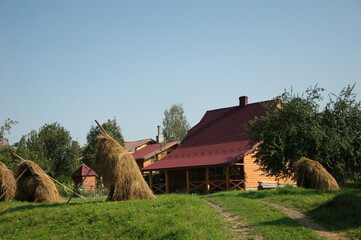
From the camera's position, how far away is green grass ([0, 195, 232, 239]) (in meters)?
10.6

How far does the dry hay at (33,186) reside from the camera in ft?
65.6

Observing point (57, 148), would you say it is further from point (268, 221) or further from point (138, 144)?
point (268, 221)

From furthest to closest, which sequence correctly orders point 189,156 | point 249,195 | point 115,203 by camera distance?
point 189,156, point 249,195, point 115,203

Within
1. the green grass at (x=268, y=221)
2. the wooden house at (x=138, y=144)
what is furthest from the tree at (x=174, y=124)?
the green grass at (x=268, y=221)

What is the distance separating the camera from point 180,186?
3372 cm

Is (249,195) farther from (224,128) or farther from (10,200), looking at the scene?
(224,128)

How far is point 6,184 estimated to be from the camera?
23.1 metres

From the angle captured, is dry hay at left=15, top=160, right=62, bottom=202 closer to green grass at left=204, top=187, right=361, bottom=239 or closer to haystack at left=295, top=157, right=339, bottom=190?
green grass at left=204, top=187, right=361, bottom=239

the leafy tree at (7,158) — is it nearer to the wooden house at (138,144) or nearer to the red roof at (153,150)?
the red roof at (153,150)

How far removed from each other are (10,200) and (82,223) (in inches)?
400

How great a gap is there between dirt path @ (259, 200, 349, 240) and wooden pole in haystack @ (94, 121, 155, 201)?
537cm

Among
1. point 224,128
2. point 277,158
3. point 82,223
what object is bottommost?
point 82,223

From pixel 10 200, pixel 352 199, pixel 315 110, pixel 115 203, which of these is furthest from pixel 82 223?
pixel 315 110

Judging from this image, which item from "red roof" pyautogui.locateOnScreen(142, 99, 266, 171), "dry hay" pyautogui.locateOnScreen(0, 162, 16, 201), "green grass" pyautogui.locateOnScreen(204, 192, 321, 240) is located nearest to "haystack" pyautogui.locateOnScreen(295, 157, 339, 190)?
"green grass" pyautogui.locateOnScreen(204, 192, 321, 240)
